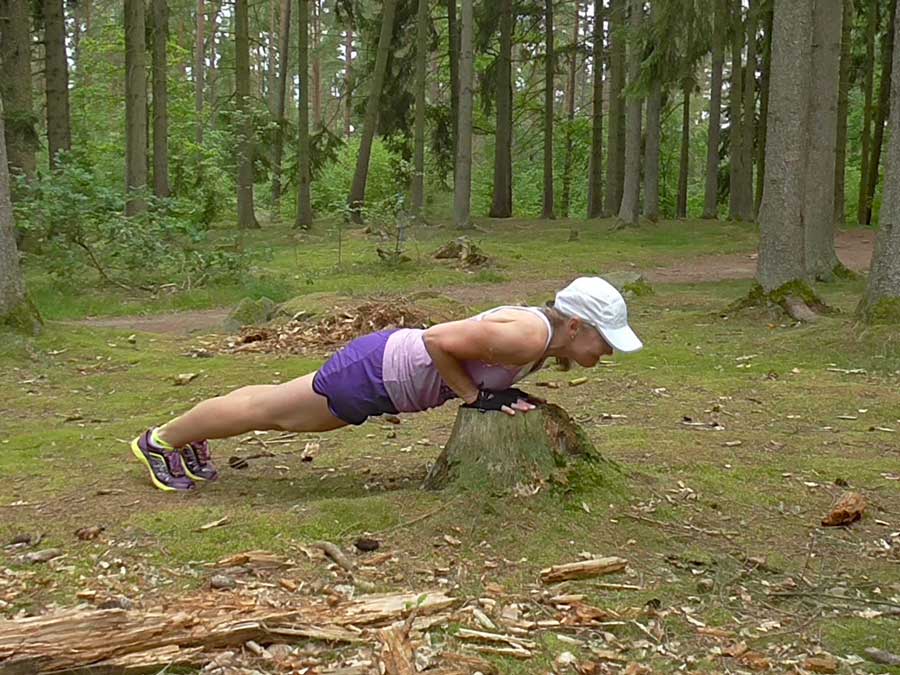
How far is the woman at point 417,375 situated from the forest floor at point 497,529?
0.86 ft

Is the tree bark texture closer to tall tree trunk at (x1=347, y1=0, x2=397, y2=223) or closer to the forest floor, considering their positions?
tall tree trunk at (x1=347, y1=0, x2=397, y2=223)

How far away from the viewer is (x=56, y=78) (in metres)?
17.6

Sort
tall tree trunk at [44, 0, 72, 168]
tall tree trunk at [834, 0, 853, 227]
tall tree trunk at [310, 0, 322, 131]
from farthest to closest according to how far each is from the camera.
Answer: tall tree trunk at [310, 0, 322, 131]
tall tree trunk at [834, 0, 853, 227]
tall tree trunk at [44, 0, 72, 168]

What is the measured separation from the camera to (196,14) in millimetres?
39625

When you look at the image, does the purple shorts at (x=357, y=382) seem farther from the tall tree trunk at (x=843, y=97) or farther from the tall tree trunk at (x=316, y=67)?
the tall tree trunk at (x=316, y=67)

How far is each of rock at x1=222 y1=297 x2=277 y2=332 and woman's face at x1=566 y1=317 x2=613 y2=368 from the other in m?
7.29

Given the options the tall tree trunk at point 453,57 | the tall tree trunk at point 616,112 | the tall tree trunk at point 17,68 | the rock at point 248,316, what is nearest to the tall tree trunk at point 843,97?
the tall tree trunk at point 616,112

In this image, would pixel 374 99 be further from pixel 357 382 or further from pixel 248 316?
pixel 357 382

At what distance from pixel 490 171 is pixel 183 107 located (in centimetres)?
1339

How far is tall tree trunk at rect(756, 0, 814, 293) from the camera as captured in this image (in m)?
9.97

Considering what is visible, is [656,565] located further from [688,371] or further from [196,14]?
[196,14]

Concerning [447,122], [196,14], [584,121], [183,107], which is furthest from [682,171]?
[196,14]

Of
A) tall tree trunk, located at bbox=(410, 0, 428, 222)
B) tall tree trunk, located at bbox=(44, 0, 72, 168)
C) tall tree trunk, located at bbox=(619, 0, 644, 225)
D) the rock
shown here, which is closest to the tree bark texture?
tall tree trunk, located at bbox=(619, 0, 644, 225)

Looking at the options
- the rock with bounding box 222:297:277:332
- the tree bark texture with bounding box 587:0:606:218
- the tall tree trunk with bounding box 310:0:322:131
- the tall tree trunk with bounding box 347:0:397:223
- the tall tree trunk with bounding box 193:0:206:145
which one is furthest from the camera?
the tall tree trunk with bounding box 310:0:322:131
